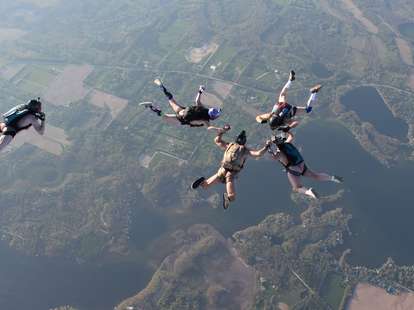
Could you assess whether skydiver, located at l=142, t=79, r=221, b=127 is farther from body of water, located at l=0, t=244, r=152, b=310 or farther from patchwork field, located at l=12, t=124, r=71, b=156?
patchwork field, located at l=12, t=124, r=71, b=156

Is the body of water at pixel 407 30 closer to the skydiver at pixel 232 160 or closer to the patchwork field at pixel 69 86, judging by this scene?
the patchwork field at pixel 69 86

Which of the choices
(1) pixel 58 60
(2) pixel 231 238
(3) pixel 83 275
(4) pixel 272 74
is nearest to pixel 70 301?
(3) pixel 83 275

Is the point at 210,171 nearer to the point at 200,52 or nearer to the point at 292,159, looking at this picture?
the point at 200,52

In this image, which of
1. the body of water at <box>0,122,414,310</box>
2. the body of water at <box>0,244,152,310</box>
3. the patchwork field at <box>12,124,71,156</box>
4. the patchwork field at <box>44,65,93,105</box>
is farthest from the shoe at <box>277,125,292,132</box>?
the patchwork field at <box>44,65,93,105</box>

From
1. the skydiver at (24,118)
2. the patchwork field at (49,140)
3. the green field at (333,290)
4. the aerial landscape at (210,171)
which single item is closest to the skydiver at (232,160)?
the skydiver at (24,118)

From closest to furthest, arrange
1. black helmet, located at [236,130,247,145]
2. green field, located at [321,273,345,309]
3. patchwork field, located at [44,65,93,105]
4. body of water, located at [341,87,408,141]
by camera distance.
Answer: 1. black helmet, located at [236,130,247,145]
2. green field, located at [321,273,345,309]
3. body of water, located at [341,87,408,141]
4. patchwork field, located at [44,65,93,105]

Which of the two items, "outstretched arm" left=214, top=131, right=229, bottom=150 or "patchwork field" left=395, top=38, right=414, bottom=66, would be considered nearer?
"outstretched arm" left=214, top=131, right=229, bottom=150
